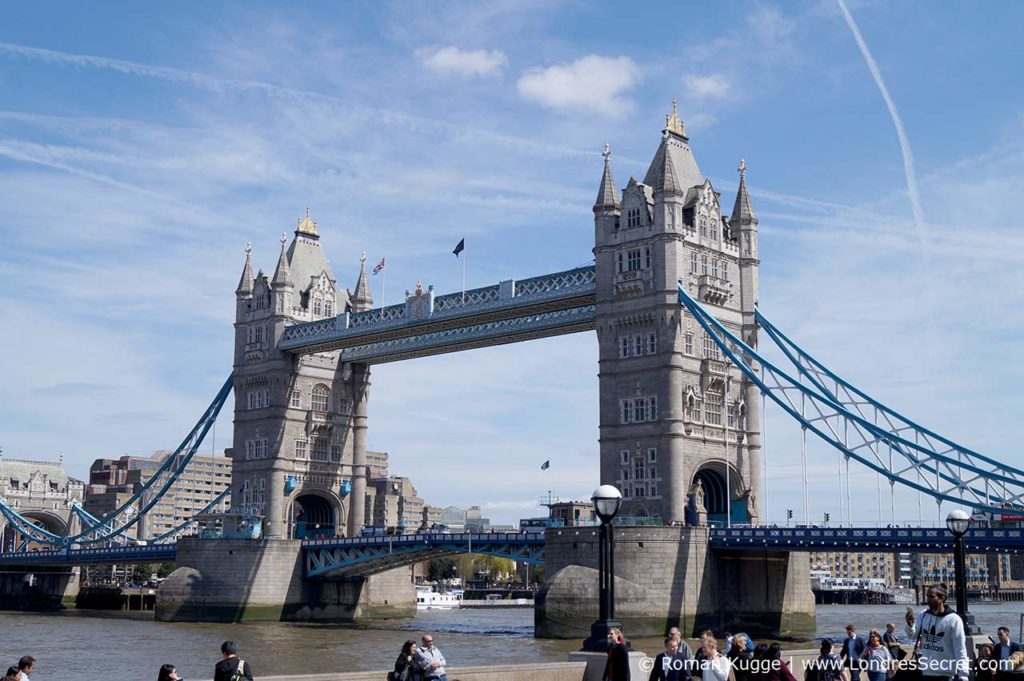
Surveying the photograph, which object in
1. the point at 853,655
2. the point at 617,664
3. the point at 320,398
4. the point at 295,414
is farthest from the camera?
the point at 320,398

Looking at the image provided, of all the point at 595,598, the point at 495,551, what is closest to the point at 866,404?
the point at 595,598

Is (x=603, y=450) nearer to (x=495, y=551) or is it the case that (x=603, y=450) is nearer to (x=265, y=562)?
(x=495, y=551)

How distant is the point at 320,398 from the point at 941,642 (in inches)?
3002

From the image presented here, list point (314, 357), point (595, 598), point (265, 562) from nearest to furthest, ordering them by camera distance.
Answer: point (595, 598)
point (265, 562)
point (314, 357)

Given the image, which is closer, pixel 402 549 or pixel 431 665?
pixel 431 665

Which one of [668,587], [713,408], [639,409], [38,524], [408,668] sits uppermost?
[713,408]

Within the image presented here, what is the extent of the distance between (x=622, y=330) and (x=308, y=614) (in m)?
30.0

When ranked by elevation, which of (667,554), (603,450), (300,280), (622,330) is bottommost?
(667,554)

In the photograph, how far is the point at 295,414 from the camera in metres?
89.6

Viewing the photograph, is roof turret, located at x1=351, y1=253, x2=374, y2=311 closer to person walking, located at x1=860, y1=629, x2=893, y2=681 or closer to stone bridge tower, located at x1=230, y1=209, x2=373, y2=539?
stone bridge tower, located at x1=230, y1=209, x2=373, y2=539

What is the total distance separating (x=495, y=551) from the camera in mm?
72688

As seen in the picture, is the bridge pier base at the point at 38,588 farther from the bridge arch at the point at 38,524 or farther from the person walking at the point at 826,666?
the person walking at the point at 826,666

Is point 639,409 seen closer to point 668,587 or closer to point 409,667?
point 668,587

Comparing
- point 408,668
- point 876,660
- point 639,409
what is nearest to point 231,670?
point 408,668
